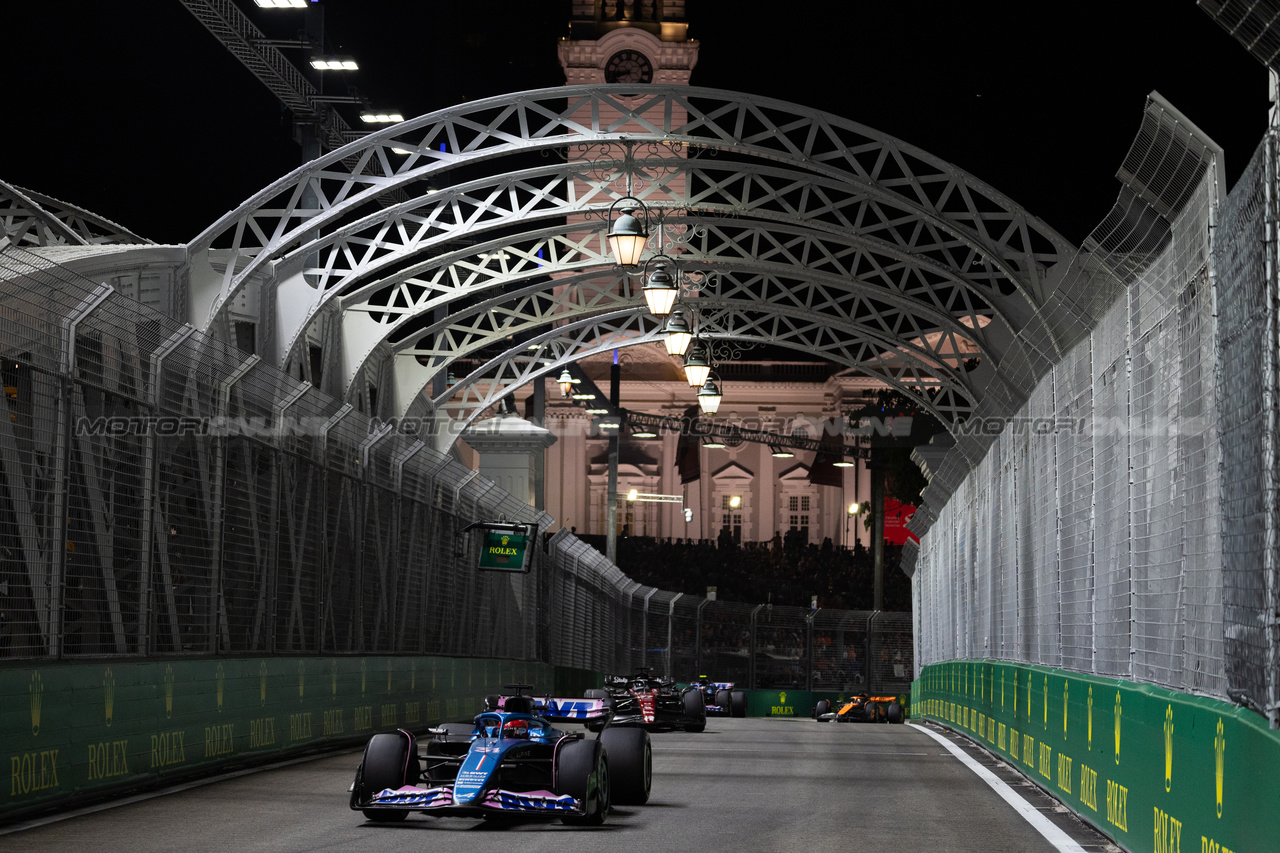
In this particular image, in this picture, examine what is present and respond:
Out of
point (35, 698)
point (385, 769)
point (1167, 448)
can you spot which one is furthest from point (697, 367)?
point (1167, 448)

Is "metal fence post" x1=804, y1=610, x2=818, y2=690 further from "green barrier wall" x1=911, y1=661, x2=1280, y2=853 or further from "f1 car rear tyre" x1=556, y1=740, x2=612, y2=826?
"f1 car rear tyre" x1=556, y1=740, x2=612, y2=826

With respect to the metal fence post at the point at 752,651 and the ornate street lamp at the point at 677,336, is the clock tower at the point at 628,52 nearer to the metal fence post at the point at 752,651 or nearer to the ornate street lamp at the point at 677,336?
the metal fence post at the point at 752,651

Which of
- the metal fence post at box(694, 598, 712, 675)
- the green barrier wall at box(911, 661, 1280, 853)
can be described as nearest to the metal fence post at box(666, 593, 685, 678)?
the metal fence post at box(694, 598, 712, 675)

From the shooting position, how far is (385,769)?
9.14 metres

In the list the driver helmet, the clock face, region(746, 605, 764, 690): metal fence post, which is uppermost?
the clock face

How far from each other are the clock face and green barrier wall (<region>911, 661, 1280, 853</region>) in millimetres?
66132

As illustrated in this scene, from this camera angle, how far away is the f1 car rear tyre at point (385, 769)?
29.9 ft

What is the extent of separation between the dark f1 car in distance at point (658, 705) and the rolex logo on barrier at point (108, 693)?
458 inches

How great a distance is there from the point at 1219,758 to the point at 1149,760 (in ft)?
4.89

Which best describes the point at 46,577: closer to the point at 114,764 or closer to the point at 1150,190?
the point at 114,764

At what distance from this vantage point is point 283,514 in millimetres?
15156

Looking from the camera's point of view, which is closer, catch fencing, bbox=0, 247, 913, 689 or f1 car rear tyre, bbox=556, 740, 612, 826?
f1 car rear tyre, bbox=556, 740, 612, 826

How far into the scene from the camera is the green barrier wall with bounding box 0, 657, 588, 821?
30.5 feet

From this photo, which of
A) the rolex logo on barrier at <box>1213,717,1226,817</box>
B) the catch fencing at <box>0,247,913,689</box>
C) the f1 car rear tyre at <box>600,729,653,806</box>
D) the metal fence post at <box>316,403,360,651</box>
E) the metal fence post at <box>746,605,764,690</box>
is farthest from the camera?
the metal fence post at <box>746,605,764,690</box>
